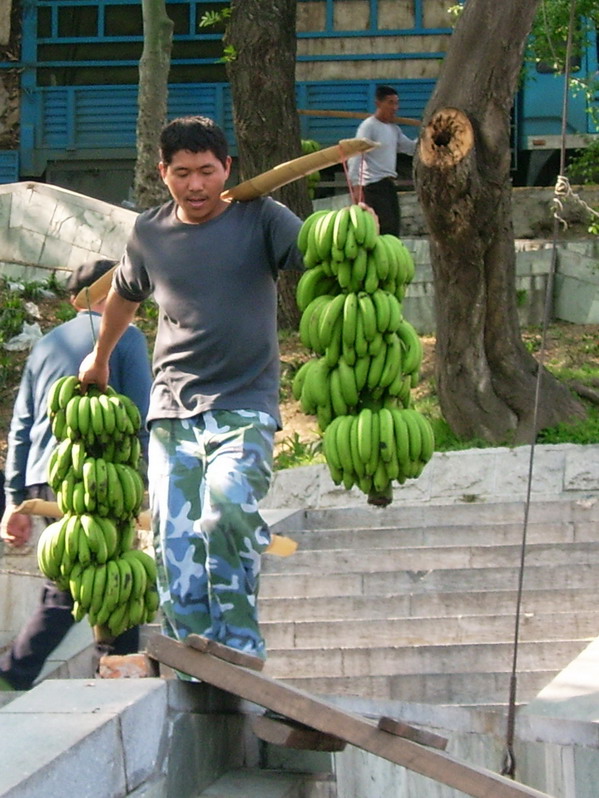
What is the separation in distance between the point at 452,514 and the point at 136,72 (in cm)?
1285

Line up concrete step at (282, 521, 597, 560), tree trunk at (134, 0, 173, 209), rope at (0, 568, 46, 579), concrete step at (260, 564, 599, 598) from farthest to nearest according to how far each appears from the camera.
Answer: tree trunk at (134, 0, 173, 209) → concrete step at (282, 521, 597, 560) → concrete step at (260, 564, 599, 598) → rope at (0, 568, 46, 579)

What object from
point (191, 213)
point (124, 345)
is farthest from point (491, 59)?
point (191, 213)

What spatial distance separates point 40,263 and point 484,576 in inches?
337

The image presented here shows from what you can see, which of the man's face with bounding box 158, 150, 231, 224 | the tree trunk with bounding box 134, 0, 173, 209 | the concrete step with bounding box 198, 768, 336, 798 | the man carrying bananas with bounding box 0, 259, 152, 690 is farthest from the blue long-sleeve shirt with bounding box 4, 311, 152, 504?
the tree trunk with bounding box 134, 0, 173, 209

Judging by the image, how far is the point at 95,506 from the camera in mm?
5328

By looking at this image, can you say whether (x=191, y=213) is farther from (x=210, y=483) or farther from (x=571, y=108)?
(x=571, y=108)

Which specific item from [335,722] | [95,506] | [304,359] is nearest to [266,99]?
[304,359]

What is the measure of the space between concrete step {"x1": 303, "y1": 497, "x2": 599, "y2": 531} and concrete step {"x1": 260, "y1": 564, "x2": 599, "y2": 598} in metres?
1.12

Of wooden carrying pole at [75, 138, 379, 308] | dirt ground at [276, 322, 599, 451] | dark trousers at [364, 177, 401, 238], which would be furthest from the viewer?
dark trousers at [364, 177, 401, 238]

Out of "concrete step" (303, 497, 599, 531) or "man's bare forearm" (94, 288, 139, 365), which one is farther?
"concrete step" (303, 497, 599, 531)

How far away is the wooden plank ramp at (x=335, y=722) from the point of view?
3.94 m

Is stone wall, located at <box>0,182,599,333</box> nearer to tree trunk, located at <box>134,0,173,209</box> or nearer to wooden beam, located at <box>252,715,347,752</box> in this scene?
tree trunk, located at <box>134,0,173,209</box>

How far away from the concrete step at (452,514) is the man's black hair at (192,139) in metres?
4.70

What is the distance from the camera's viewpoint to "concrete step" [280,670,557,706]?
Result: 20.8 ft
